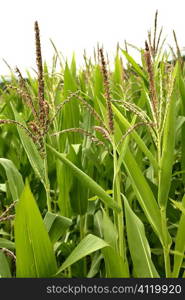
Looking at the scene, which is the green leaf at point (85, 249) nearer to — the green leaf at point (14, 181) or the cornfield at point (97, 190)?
the cornfield at point (97, 190)

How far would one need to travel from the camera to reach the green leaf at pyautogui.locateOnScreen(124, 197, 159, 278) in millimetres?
997

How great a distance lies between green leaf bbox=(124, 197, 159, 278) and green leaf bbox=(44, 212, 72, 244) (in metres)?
0.17

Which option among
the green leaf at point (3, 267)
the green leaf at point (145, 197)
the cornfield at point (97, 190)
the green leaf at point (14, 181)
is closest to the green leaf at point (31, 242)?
the cornfield at point (97, 190)

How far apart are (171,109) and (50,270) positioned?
1.64ft

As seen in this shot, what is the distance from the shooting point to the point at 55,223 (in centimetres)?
110

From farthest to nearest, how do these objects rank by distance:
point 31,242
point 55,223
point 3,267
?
point 55,223, point 3,267, point 31,242

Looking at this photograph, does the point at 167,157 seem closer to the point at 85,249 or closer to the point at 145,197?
the point at 145,197

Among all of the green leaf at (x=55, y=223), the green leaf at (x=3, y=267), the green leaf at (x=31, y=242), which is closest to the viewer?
the green leaf at (x=31, y=242)

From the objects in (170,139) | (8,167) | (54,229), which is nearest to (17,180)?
(8,167)

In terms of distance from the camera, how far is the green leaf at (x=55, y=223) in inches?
42.6

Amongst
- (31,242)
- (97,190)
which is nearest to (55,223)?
(97,190)

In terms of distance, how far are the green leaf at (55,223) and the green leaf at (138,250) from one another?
174 mm

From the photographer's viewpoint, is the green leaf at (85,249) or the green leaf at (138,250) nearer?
the green leaf at (85,249)

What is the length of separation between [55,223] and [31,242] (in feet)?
0.95
